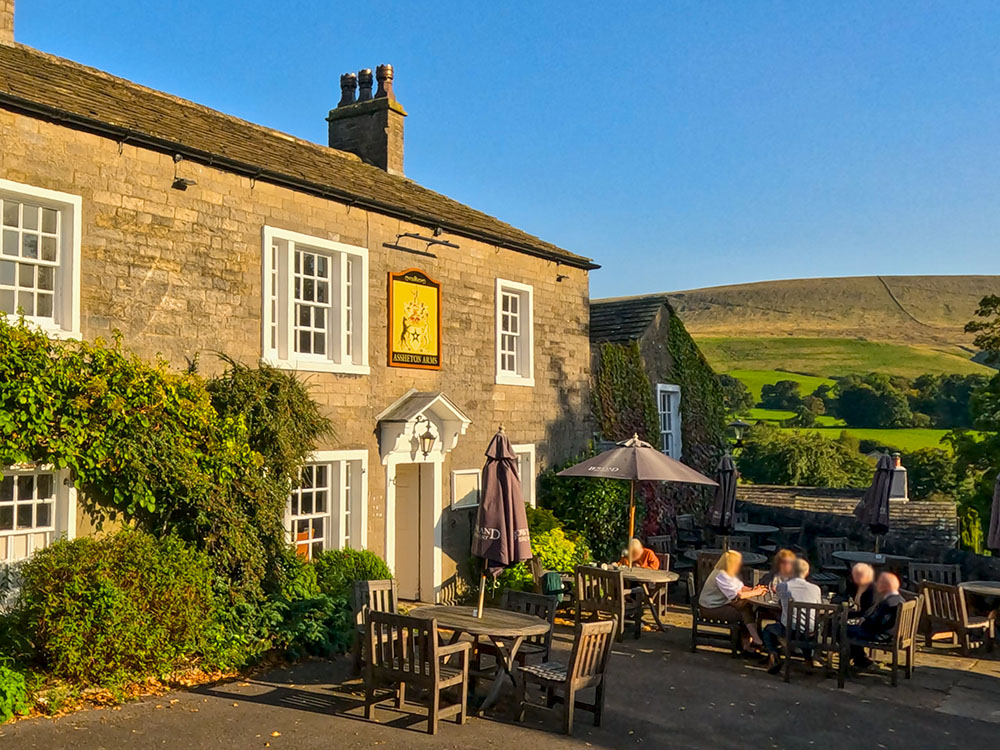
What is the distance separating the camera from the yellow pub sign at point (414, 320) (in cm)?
1354

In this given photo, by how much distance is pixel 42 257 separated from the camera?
980cm

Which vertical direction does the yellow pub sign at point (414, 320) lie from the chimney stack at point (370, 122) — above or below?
below

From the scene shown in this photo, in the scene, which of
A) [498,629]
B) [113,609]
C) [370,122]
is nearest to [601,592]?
[498,629]

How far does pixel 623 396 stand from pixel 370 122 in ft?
24.3

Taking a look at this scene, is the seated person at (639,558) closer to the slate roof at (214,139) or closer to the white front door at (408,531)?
the white front door at (408,531)

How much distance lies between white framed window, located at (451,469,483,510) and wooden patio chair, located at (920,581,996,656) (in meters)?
6.55

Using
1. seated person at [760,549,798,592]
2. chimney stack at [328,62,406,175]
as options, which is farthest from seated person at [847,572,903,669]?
chimney stack at [328,62,406,175]

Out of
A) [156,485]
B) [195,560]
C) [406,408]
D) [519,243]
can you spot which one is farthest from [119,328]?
[519,243]

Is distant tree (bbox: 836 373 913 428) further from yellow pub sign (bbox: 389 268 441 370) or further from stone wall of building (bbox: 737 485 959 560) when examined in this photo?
yellow pub sign (bbox: 389 268 441 370)

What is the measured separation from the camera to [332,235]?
12.8m

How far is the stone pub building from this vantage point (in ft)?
32.1

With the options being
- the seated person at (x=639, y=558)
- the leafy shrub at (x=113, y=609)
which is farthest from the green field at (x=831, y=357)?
the leafy shrub at (x=113, y=609)

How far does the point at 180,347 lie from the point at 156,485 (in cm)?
174

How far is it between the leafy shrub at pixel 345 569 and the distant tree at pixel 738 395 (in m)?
54.1
